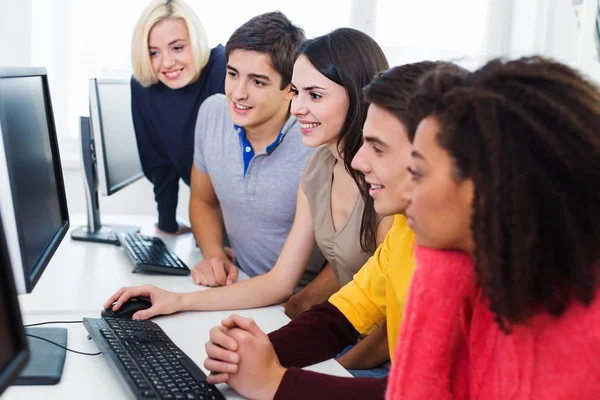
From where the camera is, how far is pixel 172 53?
2.28 meters

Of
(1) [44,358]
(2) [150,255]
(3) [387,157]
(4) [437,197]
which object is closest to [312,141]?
(3) [387,157]

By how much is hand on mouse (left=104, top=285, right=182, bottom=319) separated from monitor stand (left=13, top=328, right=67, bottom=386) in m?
0.15

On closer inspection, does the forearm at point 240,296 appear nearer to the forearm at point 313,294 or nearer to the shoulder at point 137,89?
the forearm at point 313,294

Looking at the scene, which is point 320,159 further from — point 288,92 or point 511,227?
point 511,227

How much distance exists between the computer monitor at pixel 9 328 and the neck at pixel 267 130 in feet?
4.07

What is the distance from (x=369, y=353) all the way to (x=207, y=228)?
0.67m

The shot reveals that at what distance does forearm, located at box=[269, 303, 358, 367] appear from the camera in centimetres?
121

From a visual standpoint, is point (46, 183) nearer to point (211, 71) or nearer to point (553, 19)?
point (211, 71)

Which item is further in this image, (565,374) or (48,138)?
(48,138)

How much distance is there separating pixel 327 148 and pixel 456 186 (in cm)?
98

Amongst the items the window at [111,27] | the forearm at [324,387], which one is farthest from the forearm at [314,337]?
the window at [111,27]

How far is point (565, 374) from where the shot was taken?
0.76 m

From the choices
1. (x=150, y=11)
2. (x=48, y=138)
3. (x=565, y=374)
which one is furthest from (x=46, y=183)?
(x=150, y=11)

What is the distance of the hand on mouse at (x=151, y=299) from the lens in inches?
54.2
